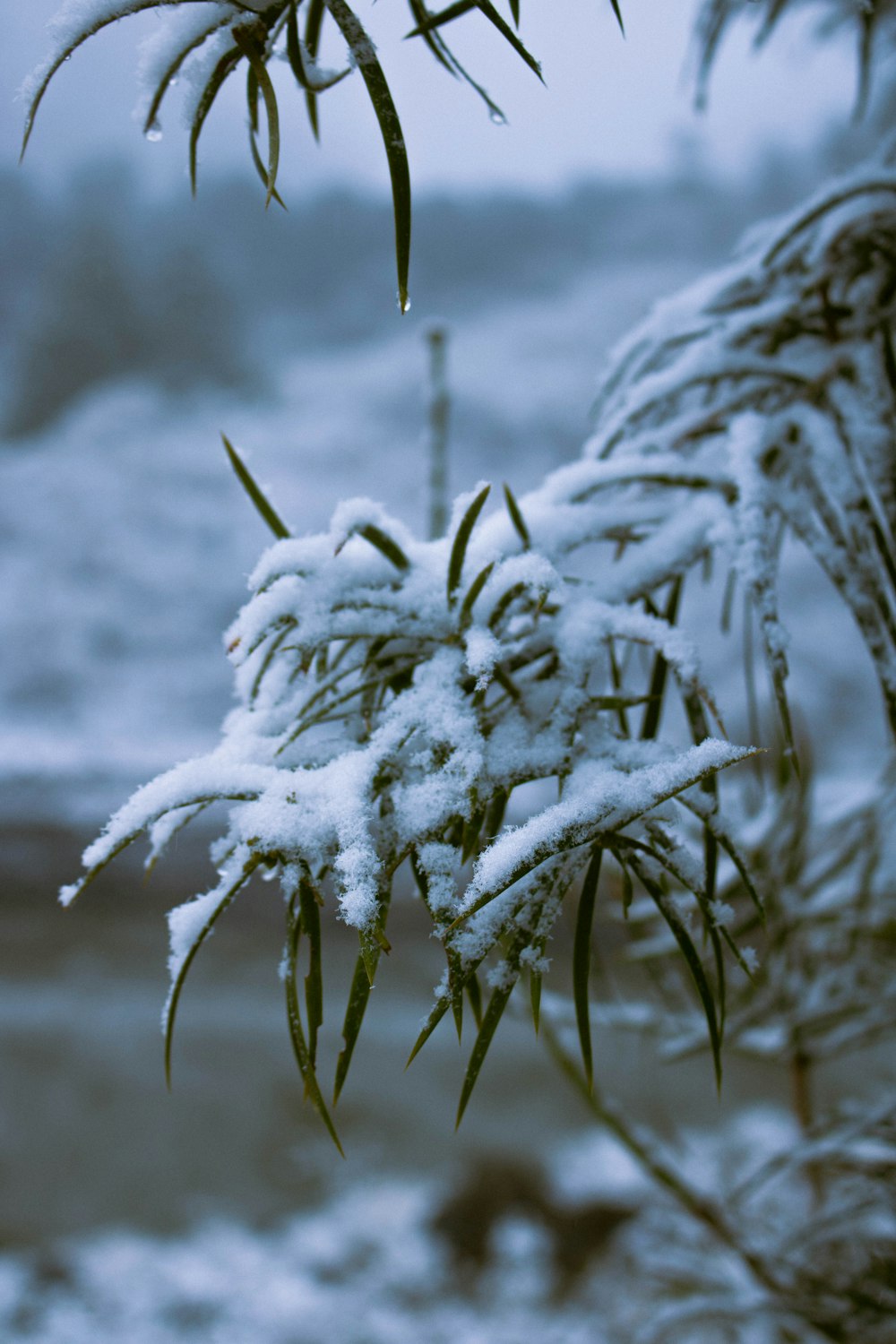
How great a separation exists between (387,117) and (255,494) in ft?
0.48

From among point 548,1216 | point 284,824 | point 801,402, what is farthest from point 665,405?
point 548,1216

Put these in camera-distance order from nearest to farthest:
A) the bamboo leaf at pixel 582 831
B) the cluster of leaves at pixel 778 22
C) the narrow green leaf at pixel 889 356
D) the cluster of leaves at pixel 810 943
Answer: the bamboo leaf at pixel 582 831
the narrow green leaf at pixel 889 356
the cluster of leaves at pixel 778 22
the cluster of leaves at pixel 810 943

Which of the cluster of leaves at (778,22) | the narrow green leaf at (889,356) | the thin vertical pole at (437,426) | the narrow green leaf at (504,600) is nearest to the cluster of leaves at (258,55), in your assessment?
the narrow green leaf at (504,600)

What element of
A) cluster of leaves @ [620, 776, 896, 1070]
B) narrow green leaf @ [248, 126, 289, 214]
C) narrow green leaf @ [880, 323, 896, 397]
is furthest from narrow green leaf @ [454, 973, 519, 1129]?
cluster of leaves @ [620, 776, 896, 1070]

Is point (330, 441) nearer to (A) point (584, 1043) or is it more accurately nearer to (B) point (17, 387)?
(B) point (17, 387)

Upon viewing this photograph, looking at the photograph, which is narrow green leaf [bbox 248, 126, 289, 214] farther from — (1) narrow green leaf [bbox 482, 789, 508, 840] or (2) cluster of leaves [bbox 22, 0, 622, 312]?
(1) narrow green leaf [bbox 482, 789, 508, 840]

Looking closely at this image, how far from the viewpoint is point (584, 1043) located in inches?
10.0

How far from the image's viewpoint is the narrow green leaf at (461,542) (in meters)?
0.30

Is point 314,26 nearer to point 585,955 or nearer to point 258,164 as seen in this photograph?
point 258,164

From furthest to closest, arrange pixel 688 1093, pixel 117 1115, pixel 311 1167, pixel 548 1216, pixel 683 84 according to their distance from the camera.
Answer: pixel 688 1093 → pixel 117 1115 → pixel 311 1167 → pixel 548 1216 → pixel 683 84

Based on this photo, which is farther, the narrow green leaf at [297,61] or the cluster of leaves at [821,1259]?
the cluster of leaves at [821,1259]

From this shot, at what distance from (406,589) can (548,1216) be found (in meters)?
2.33

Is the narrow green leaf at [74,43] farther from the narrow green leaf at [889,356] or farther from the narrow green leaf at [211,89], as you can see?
the narrow green leaf at [889,356]

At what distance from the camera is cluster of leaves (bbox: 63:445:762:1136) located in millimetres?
240
